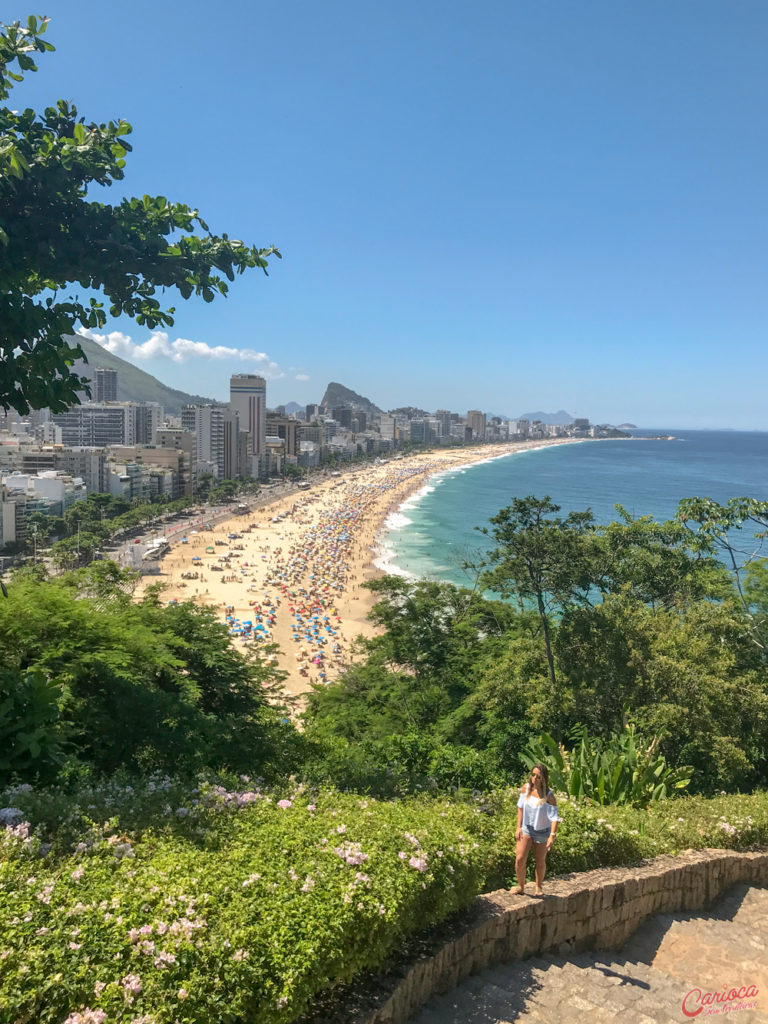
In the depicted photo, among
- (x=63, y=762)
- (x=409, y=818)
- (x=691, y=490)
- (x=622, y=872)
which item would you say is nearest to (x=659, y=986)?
(x=622, y=872)

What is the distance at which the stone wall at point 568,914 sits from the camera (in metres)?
3.28

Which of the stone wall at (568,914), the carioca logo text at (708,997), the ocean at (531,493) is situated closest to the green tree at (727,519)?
the stone wall at (568,914)

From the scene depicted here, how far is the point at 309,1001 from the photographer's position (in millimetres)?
2656

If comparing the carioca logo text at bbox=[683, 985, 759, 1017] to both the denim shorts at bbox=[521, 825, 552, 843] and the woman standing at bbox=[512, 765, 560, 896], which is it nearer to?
the woman standing at bbox=[512, 765, 560, 896]

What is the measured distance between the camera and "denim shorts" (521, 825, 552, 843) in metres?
4.15

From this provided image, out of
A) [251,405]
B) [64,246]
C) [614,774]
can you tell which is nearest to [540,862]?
[614,774]

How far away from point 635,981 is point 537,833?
949mm

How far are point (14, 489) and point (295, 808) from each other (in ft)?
193

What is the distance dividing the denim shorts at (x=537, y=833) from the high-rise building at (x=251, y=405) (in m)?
106

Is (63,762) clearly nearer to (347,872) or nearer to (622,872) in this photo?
(347,872)

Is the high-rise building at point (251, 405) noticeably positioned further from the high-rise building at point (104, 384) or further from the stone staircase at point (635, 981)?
the stone staircase at point (635, 981)

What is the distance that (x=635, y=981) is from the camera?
3852 mm

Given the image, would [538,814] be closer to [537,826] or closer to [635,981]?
[537,826]

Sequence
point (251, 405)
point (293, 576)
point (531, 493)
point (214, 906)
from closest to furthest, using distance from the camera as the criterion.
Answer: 1. point (214, 906)
2. point (293, 576)
3. point (531, 493)
4. point (251, 405)
